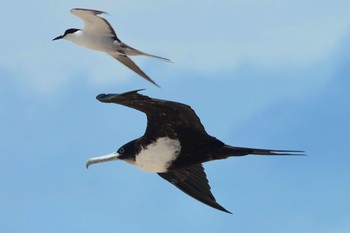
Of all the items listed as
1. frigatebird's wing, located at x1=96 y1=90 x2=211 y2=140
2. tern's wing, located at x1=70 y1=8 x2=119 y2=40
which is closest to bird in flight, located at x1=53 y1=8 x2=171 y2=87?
tern's wing, located at x1=70 y1=8 x2=119 y2=40

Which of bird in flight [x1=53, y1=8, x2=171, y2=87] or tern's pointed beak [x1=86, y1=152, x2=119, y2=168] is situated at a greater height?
bird in flight [x1=53, y1=8, x2=171, y2=87]

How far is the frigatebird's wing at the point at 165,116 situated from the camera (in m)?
9.05

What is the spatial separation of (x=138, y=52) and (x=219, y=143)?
3566 mm

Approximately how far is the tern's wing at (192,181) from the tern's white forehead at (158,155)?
772 mm

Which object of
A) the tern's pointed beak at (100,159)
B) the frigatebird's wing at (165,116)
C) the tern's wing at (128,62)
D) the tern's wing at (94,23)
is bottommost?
the tern's pointed beak at (100,159)

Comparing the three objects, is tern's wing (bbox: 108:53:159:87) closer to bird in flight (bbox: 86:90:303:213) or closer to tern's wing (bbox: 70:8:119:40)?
tern's wing (bbox: 70:8:119:40)

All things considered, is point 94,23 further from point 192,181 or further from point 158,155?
point 158,155

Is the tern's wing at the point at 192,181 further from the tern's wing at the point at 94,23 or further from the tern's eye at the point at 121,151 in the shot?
the tern's wing at the point at 94,23

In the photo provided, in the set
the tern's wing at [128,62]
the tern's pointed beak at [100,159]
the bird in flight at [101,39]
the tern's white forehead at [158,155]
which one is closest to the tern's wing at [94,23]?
the bird in flight at [101,39]

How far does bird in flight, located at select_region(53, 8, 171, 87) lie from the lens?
13.3m

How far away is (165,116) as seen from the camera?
9.64 metres

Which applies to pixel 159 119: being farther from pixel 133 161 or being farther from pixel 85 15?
pixel 85 15

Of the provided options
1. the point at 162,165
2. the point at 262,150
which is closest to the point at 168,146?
the point at 162,165

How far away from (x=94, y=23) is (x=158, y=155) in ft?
13.0
